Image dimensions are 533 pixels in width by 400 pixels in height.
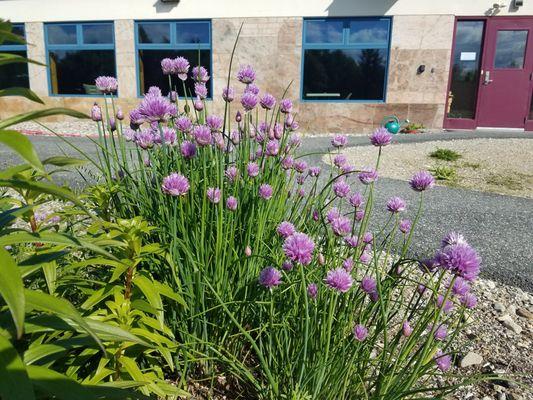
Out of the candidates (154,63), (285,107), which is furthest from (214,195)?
(154,63)

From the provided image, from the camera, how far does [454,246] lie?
3.76 feet

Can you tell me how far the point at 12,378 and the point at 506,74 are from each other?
37.1ft

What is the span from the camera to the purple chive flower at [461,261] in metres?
1.10

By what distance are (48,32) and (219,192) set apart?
11944mm

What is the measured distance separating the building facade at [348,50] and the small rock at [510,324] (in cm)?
841

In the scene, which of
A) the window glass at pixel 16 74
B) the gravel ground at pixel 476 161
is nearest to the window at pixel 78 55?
the window glass at pixel 16 74

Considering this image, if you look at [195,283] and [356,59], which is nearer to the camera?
[195,283]

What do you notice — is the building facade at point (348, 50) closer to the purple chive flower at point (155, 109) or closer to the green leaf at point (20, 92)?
the purple chive flower at point (155, 109)

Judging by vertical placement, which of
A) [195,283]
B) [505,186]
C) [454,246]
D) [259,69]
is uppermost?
[259,69]

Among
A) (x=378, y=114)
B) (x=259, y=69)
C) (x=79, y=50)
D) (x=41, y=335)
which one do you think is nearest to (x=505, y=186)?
(x=378, y=114)

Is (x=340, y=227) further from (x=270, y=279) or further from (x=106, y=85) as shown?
(x=106, y=85)

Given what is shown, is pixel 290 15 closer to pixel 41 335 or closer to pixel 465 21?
pixel 465 21

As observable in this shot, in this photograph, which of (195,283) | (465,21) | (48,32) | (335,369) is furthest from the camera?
(48,32)

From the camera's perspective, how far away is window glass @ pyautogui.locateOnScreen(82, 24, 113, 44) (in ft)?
35.8
